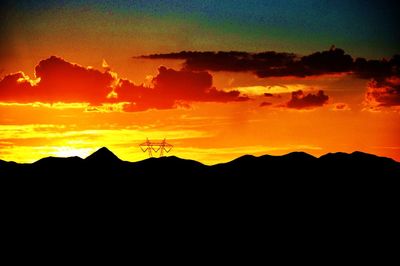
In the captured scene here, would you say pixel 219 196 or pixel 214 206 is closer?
pixel 214 206

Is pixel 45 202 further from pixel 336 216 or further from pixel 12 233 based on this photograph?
pixel 336 216

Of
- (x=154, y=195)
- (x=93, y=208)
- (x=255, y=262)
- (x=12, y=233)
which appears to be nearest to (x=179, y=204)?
(x=154, y=195)

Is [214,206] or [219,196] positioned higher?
[219,196]

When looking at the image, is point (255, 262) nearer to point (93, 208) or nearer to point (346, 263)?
point (346, 263)

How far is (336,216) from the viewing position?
181750 mm

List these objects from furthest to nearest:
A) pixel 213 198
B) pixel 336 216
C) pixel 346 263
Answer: pixel 213 198
pixel 336 216
pixel 346 263

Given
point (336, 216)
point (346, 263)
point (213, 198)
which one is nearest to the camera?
point (346, 263)

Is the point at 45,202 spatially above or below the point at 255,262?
above

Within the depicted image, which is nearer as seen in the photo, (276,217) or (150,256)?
(150,256)

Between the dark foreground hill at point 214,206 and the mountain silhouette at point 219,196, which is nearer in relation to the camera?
the dark foreground hill at point 214,206

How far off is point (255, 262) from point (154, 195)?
150ft

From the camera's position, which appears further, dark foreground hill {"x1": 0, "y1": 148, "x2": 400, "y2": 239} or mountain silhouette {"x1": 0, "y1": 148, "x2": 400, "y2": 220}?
mountain silhouette {"x1": 0, "y1": 148, "x2": 400, "y2": 220}

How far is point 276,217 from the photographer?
18412cm

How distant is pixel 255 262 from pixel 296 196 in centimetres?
3589
